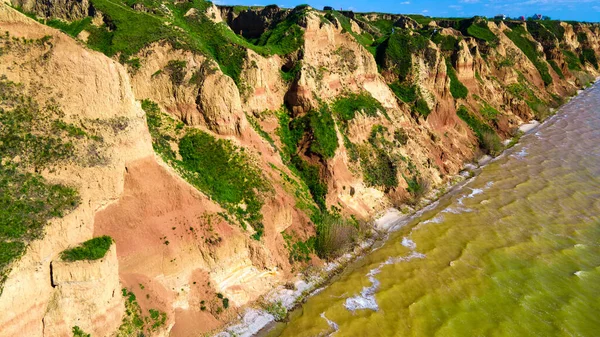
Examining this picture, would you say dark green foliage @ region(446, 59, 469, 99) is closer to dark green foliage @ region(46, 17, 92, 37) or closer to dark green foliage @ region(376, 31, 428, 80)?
dark green foliage @ region(376, 31, 428, 80)

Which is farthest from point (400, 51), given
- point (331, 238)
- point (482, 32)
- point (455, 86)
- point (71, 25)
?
point (71, 25)

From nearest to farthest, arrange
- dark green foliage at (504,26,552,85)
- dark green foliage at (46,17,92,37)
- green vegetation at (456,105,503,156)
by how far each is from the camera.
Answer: dark green foliage at (46,17,92,37) → green vegetation at (456,105,503,156) → dark green foliage at (504,26,552,85)

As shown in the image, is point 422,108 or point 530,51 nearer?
point 422,108

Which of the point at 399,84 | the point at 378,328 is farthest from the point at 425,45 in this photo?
the point at 378,328

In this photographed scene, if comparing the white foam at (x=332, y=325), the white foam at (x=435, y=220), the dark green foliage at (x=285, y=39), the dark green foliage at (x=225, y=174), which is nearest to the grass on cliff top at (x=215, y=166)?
the dark green foliage at (x=225, y=174)

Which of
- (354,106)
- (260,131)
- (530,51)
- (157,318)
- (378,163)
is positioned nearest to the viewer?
(157,318)

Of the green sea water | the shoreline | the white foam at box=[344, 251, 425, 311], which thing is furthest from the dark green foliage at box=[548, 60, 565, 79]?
the white foam at box=[344, 251, 425, 311]

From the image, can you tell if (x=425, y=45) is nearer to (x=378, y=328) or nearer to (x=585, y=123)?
(x=585, y=123)

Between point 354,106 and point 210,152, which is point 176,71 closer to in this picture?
point 210,152
